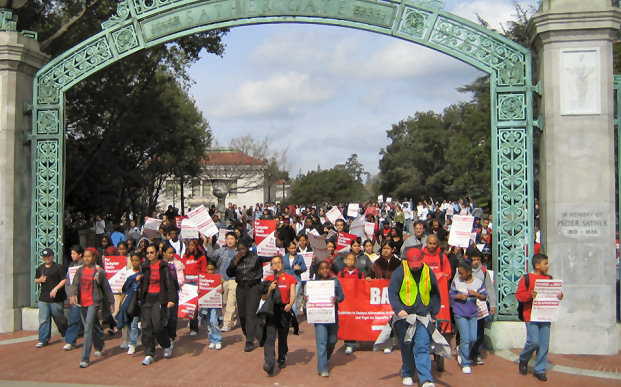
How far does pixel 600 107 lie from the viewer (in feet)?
34.1

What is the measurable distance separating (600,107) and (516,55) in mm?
1525

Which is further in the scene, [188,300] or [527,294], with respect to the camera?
[188,300]

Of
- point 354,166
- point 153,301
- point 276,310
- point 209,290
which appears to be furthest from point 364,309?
point 354,166

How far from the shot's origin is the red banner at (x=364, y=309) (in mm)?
10562

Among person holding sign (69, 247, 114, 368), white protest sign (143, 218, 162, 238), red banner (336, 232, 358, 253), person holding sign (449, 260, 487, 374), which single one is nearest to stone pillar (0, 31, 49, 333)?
person holding sign (69, 247, 114, 368)

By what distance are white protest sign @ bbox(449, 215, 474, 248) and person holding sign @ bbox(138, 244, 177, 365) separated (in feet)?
16.0

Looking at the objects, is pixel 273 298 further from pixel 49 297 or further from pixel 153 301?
pixel 49 297

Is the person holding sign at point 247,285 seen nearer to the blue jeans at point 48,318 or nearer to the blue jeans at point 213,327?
the blue jeans at point 213,327

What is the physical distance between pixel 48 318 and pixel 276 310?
4287 mm

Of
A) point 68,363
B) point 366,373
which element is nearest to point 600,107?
point 366,373

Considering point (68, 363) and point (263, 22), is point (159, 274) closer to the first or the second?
point (68, 363)

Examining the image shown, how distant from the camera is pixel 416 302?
8.30 m

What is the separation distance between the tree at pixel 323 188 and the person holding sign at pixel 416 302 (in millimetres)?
61059

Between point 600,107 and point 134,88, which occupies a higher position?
point 134,88
